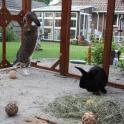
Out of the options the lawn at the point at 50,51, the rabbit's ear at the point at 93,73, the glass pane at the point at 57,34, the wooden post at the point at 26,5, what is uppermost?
the wooden post at the point at 26,5

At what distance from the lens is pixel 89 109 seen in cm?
543

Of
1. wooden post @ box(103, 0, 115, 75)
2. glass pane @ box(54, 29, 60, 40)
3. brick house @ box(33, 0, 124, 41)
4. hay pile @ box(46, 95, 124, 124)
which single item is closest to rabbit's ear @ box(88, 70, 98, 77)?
hay pile @ box(46, 95, 124, 124)

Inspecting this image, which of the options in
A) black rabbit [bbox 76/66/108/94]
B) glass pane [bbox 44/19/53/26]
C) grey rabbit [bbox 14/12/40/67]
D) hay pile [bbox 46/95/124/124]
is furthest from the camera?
glass pane [bbox 44/19/53/26]

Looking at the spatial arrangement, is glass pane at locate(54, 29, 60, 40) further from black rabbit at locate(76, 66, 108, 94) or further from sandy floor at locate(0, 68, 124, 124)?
black rabbit at locate(76, 66, 108, 94)

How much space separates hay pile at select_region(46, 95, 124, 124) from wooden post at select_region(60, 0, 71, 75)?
7.69 ft

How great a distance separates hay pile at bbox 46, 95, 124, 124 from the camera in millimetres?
5152

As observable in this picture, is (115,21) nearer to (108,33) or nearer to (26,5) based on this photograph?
(108,33)

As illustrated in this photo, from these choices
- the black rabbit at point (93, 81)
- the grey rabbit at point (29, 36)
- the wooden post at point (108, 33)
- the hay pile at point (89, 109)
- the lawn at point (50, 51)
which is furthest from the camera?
the lawn at point (50, 51)

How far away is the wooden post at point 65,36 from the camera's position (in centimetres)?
809

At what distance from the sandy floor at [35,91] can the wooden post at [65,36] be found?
27cm

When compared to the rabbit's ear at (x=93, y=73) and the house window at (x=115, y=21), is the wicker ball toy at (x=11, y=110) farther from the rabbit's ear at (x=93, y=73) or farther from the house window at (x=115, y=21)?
the house window at (x=115, y=21)

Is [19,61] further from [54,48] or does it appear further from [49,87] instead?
[49,87]

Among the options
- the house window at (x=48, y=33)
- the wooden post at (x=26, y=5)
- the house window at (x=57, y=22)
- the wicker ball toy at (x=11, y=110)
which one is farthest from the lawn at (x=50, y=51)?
the wicker ball toy at (x=11, y=110)

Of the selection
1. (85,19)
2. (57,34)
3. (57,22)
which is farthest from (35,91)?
(57,22)
